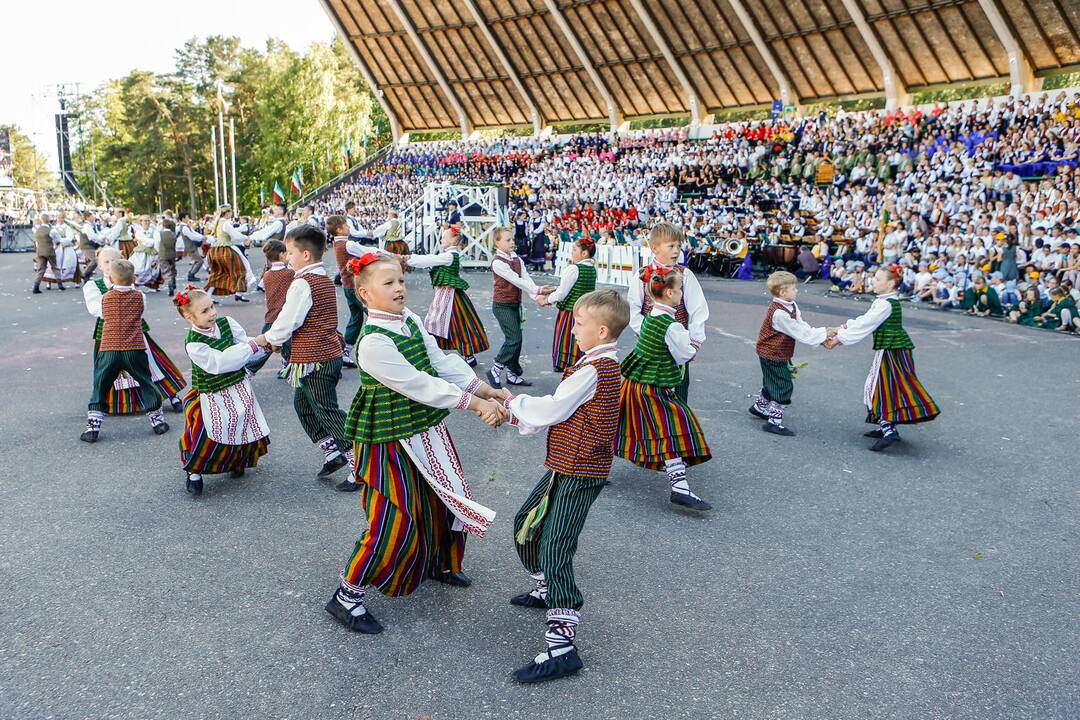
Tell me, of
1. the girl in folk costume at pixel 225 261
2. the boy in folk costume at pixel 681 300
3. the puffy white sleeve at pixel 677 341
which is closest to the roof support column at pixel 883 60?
the girl in folk costume at pixel 225 261

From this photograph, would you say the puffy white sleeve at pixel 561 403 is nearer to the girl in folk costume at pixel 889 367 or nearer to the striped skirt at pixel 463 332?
the girl in folk costume at pixel 889 367

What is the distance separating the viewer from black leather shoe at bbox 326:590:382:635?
361 cm

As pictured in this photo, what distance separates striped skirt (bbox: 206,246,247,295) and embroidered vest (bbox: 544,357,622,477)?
12758 millimetres

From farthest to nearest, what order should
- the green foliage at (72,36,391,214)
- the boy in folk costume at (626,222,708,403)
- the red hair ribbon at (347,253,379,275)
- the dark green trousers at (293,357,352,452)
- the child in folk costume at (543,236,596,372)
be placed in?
the green foliage at (72,36,391,214) → the child in folk costume at (543,236,596,372) → the boy in folk costume at (626,222,708,403) → the dark green trousers at (293,357,352,452) → the red hair ribbon at (347,253,379,275)

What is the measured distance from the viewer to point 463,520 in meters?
3.66

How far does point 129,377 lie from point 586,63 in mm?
31638

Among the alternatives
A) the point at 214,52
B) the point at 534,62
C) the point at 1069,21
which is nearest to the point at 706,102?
the point at 534,62

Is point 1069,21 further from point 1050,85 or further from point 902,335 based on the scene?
point 902,335

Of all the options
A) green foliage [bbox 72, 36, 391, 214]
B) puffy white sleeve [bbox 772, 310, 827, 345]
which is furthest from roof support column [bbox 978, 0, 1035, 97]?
green foliage [bbox 72, 36, 391, 214]

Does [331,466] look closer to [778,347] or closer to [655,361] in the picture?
[655,361]

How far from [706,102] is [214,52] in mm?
47282

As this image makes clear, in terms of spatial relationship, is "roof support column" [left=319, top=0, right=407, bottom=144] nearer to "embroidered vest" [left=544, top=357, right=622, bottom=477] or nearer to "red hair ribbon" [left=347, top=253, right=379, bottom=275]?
"red hair ribbon" [left=347, top=253, right=379, bottom=275]

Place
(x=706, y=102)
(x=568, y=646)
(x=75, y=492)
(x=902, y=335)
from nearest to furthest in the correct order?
(x=568, y=646) → (x=75, y=492) → (x=902, y=335) → (x=706, y=102)

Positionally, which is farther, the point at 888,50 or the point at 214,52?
the point at 214,52
